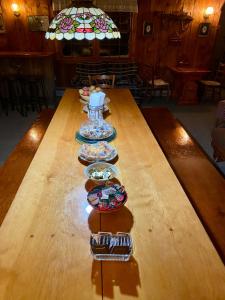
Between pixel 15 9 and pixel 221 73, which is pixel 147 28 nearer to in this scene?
pixel 221 73

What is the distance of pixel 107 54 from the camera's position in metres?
4.89

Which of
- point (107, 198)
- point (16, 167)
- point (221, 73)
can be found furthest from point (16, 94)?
point (221, 73)

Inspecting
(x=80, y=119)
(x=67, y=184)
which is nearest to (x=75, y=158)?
(x=67, y=184)

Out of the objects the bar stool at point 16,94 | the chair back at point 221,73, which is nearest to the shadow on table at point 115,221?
the bar stool at point 16,94

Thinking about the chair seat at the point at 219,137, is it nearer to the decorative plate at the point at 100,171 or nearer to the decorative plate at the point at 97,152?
the decorative plate at the point at 97,152

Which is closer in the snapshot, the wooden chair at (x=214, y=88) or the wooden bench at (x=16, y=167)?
the wooden bench at (x=16, y=167)

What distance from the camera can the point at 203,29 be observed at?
15.4ft

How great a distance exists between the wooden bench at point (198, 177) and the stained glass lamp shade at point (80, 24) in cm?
120

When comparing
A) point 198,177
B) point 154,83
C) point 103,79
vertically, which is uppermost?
point 103,79

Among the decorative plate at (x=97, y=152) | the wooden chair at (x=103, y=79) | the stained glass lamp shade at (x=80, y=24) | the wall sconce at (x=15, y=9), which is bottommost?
the decorative plate at (x=97, y=152)

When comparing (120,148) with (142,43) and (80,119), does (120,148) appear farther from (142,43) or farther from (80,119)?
(142,43)

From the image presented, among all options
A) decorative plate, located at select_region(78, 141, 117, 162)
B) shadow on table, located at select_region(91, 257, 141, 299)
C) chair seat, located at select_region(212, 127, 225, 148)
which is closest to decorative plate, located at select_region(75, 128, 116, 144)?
decorative plate, located at select_region(78, 141, 117, 162)

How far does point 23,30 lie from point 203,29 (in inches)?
149

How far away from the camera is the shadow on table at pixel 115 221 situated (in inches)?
38.7
